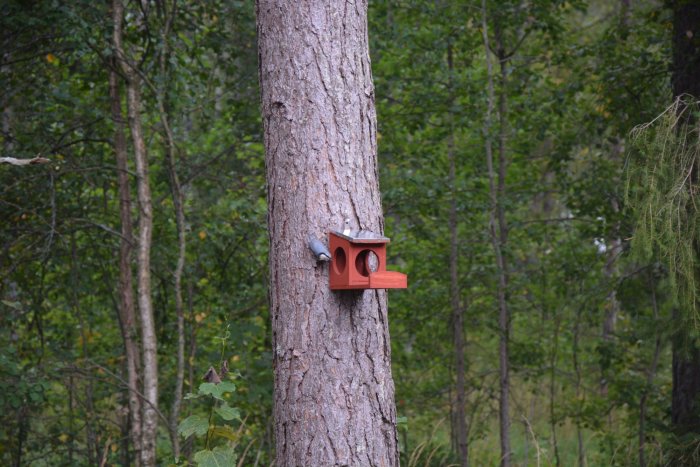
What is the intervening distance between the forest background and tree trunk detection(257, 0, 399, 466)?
287 cm

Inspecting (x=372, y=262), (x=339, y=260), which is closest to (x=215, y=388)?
(x=339, y=260)

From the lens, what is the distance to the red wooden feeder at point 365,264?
273 cm

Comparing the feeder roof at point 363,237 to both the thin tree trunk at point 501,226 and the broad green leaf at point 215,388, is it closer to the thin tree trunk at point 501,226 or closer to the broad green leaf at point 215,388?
the broad green leaf at point 215,388

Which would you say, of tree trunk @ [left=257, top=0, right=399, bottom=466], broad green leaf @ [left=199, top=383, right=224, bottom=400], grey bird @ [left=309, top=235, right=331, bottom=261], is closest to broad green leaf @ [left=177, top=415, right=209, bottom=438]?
broad green leaf @ [left=199, top=383, right=224, bottom=400]

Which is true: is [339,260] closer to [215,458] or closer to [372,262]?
[372,262]

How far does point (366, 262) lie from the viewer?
2.75 meters

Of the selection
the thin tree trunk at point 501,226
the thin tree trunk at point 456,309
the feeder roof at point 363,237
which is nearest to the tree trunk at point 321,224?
the feeder roof at point 363,237

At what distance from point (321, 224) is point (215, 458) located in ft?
3.85

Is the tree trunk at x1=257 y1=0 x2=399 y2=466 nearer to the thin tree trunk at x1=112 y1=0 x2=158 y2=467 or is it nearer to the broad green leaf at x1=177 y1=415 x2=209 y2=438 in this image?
the broad green leaf at x1=177 y1=415 x2=209 y2=438

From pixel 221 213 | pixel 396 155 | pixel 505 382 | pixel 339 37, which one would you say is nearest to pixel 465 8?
pixel 396 155

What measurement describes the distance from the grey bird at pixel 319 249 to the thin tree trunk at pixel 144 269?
301 cm

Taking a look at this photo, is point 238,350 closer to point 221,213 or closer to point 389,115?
point 221,213

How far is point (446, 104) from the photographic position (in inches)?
288

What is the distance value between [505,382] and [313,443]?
15.4ft
